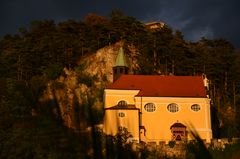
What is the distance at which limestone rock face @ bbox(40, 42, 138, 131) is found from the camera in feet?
189

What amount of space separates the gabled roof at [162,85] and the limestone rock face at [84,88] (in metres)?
5.11

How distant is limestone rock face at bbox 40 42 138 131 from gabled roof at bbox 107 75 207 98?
5.11 metres

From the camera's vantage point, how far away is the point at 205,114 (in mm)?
52406

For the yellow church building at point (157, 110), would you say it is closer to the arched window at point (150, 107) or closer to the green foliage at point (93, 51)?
the arched window at point (150, 107)

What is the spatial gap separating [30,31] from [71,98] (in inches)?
660

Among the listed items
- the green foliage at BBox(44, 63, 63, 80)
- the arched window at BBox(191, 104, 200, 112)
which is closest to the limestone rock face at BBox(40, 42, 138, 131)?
the green foliage at BBox(44, 63, 63, 80)

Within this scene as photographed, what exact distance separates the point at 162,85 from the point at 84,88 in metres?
11.3

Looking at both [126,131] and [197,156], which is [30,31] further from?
[197,156]

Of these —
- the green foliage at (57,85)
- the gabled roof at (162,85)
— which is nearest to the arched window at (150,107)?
the gabled roof at (162,85)

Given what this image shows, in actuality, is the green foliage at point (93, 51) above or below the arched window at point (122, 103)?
above

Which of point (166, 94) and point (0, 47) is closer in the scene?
point (166, 94)

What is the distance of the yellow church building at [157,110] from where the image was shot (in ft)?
166

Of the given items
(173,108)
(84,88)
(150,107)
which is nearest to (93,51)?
(84,88)

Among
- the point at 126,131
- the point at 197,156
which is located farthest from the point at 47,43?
the point at 197,156
